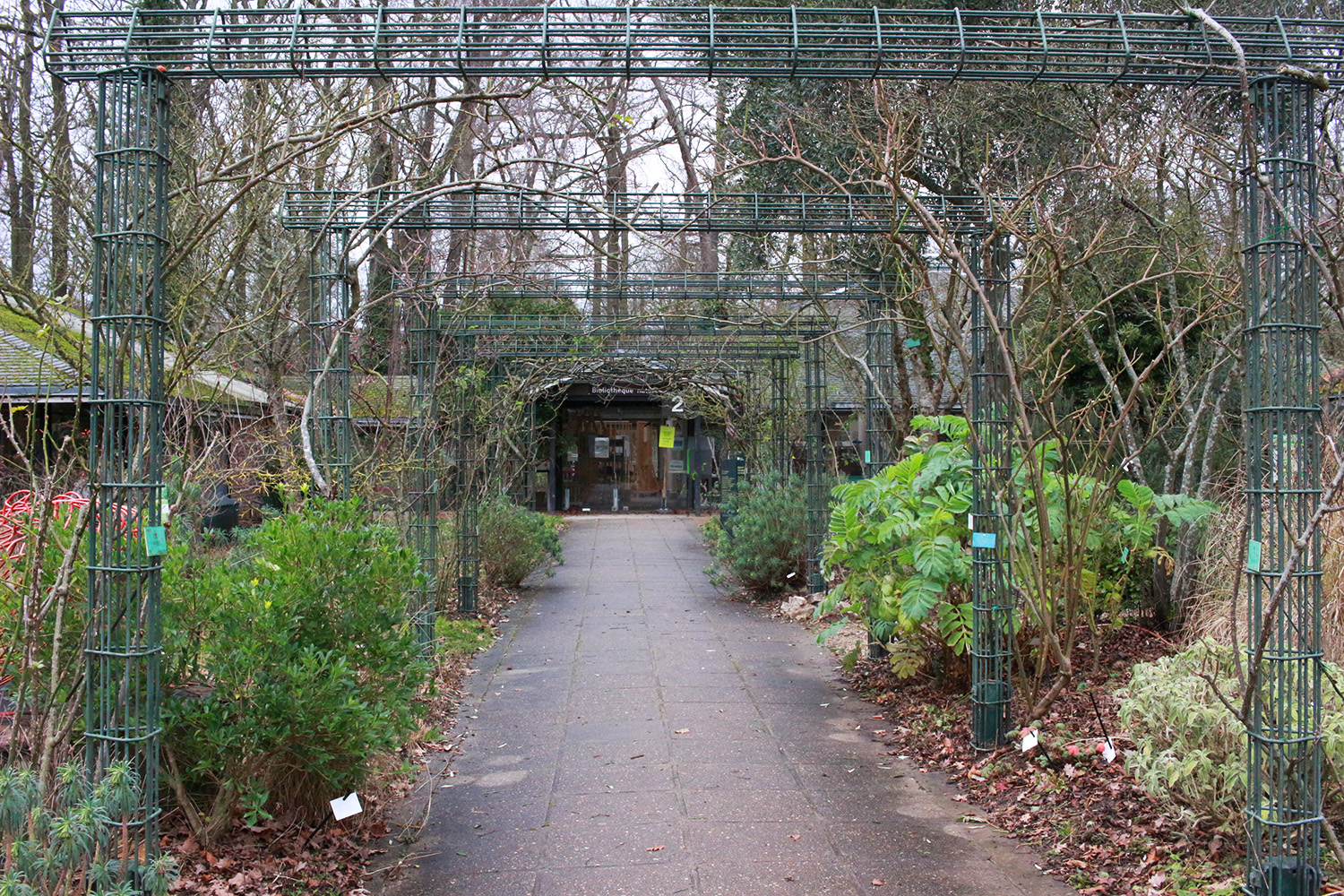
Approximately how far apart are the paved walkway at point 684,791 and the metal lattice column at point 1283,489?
83cm

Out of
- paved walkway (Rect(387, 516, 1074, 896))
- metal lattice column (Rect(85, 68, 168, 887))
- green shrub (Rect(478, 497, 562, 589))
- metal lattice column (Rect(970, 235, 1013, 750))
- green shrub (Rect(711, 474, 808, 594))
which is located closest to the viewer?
metal lattice column (Rect(85, 68, 168, 887))

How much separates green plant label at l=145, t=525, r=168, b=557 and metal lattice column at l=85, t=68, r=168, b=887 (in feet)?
0.04

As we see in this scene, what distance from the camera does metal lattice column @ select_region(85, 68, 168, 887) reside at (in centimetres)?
336

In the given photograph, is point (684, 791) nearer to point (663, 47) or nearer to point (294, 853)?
point (294, 853)

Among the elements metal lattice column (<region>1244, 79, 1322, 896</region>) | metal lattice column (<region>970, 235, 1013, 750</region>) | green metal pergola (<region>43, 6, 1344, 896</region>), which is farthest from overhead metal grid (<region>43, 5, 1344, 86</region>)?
metal lattice column (<region>970, 235, 1013, 750</region>)

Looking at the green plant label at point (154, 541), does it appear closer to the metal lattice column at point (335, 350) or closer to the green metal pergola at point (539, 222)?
the green metal pergola at point (539, 222)

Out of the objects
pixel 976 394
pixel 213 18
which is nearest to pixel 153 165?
pixel 213 18

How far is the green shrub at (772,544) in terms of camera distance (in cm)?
1118

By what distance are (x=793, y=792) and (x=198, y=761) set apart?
268cm

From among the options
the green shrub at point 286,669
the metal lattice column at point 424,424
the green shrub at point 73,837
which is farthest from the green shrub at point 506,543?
the green shrub at point 73,837

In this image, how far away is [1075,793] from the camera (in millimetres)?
4512

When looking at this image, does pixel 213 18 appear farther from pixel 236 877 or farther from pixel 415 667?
pixel 236 877

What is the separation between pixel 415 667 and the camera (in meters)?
4.20

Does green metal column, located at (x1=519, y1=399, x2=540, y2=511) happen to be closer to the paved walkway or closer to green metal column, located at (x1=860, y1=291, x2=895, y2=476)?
green metal column, located at (x1=860, y1=291, x2=895, y2=476)
